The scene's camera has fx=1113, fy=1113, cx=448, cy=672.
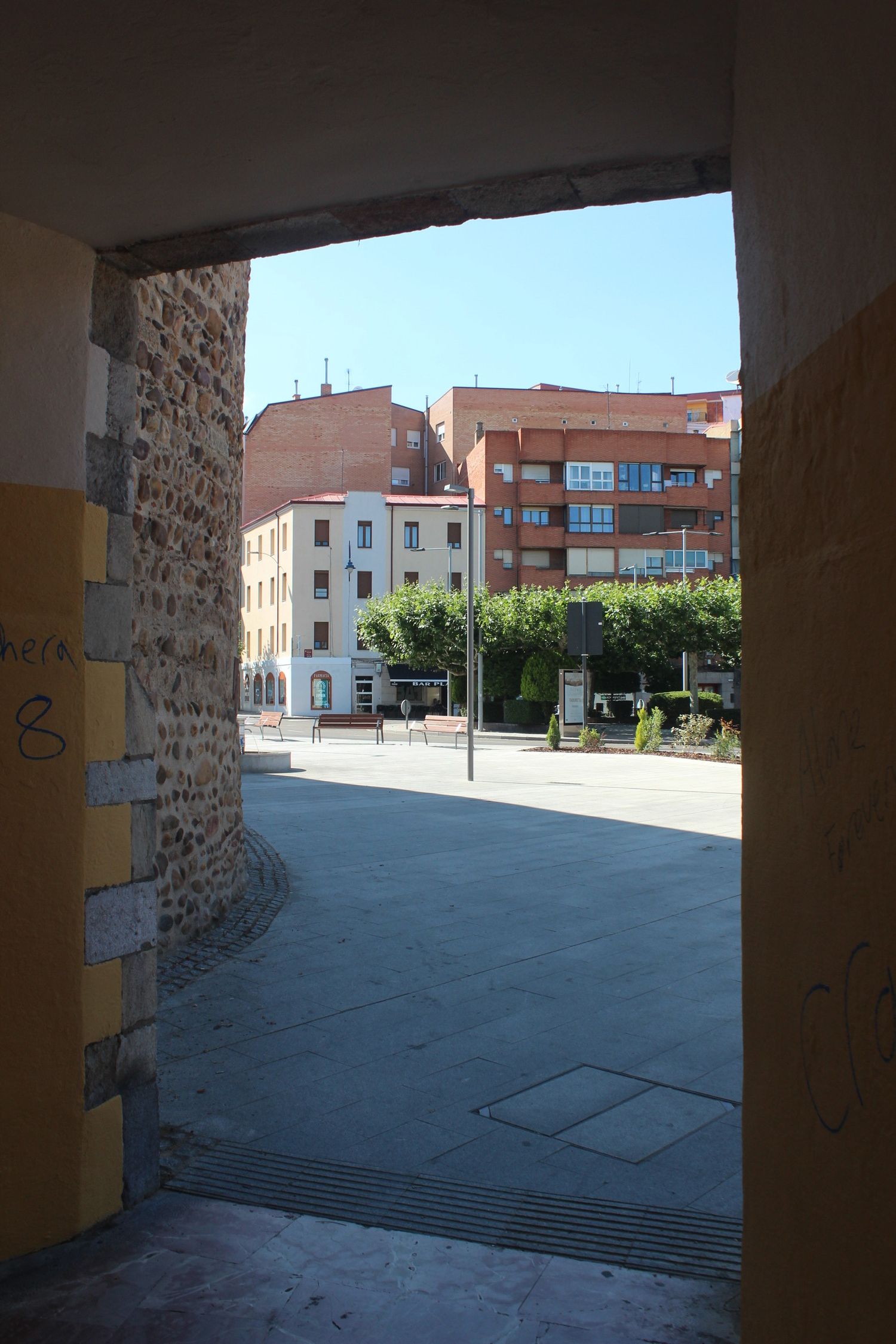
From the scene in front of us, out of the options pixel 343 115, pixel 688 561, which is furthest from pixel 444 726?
pixel 688 561

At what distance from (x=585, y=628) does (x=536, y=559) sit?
36739 mm

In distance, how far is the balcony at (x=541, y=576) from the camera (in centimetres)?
5956

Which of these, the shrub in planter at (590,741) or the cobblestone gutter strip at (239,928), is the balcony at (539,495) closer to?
the shrub in planter at (590,741)

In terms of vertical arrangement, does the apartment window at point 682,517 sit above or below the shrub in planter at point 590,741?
above

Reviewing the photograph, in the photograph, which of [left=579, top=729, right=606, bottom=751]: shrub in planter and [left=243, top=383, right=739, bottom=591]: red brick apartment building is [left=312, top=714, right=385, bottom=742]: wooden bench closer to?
[left=579, top=729, right=606, bottom=751]: shrub in planter

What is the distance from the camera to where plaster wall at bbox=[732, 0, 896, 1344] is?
163 cm

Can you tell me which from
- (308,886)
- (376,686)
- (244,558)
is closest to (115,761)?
(308,886)

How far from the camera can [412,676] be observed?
190ft

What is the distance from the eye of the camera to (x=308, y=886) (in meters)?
9.36

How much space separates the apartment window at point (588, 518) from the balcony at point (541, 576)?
245 centimetres

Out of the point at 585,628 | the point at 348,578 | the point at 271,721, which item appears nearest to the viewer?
the point at 585,628

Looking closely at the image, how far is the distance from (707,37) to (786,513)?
48.9 inches

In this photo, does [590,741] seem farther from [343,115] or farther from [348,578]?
[348,578]

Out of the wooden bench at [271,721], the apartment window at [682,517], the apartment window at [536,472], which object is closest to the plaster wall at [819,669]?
the wooden bench at [271,721]
